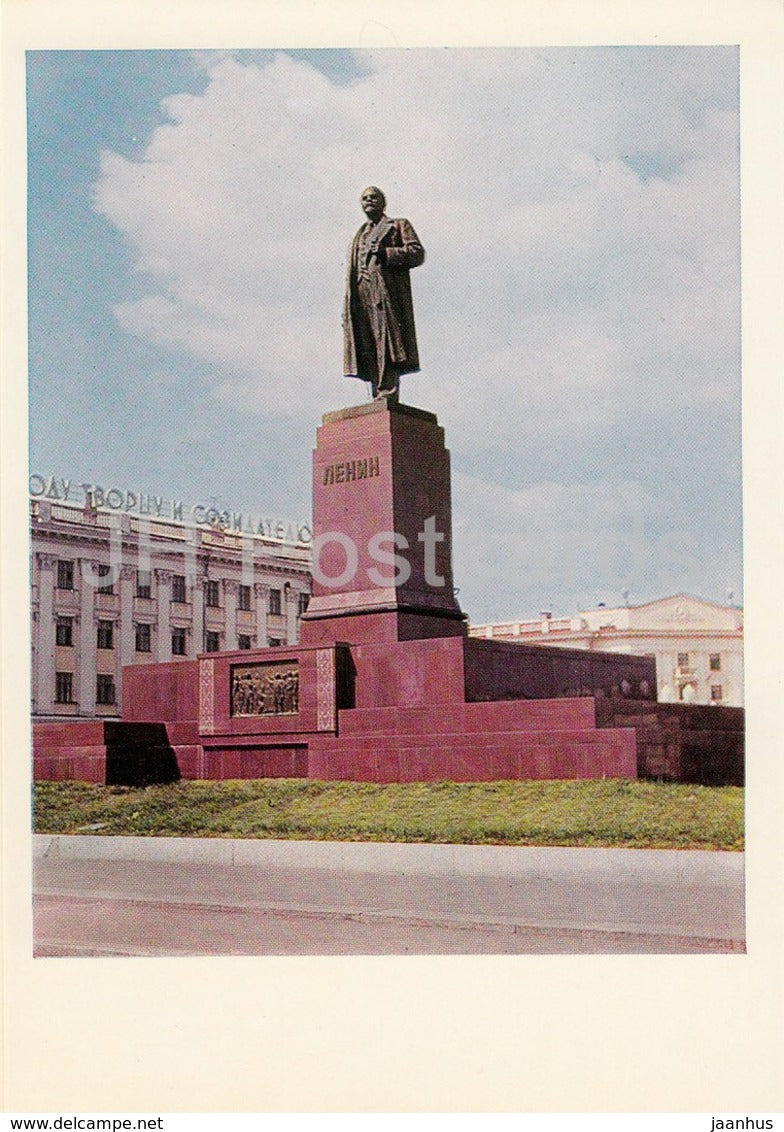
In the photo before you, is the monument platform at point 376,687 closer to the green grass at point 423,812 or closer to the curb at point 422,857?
the green grass at point 423,812

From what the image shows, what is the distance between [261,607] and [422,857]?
3639cm

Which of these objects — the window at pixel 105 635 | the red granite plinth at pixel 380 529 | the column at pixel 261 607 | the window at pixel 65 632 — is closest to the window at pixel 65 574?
the window at pixel 65 632

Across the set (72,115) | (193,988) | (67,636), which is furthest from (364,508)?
(67,636)

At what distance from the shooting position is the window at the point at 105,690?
41812mm

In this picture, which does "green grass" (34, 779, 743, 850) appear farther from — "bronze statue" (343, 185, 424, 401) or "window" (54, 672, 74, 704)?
"window" (54, 672, 74, 704)

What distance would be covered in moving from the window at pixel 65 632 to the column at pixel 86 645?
0.88 feet

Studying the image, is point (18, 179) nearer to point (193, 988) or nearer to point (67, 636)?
point (193, 988)

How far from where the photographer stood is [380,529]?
46.9ft

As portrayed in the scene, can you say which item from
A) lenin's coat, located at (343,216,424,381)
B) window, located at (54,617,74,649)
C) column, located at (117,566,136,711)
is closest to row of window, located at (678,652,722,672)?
column, located at (117,566,136,711)

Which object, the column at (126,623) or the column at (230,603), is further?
the column at (230,603)

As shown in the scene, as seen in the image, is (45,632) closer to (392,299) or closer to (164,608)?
(164,608)

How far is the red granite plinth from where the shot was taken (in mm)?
14172

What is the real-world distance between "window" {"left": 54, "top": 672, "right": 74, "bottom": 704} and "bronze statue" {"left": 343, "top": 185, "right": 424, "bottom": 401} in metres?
27.8

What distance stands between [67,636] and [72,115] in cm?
3217
